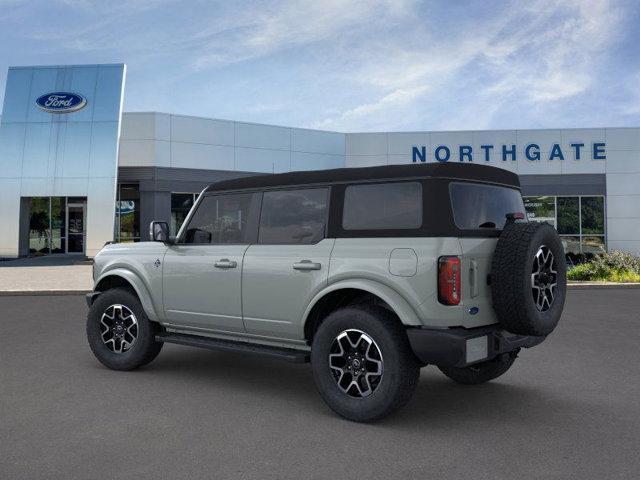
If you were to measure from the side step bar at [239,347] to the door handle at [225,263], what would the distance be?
2.41 feet

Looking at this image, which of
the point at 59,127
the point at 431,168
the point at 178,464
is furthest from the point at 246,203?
the point at 59,127

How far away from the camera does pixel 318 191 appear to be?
5.34 m

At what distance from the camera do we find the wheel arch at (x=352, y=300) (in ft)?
15.0

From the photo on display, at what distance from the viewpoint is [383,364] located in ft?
15.1

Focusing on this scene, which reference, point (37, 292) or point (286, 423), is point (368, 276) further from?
point (37, 292)

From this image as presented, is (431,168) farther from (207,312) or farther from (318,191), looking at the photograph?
(207,312)

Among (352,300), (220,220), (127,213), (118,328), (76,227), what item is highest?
(127,213)

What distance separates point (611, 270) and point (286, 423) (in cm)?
1649

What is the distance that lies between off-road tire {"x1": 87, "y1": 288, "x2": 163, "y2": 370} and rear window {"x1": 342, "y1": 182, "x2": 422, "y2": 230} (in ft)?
8.68

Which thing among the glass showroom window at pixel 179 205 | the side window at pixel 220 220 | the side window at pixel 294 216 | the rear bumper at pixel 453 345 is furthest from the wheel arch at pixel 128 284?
the glass showroom window at pixel 179 205

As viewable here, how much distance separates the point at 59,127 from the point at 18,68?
378 cm

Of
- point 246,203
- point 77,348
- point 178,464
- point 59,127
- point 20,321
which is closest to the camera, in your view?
point 178,464

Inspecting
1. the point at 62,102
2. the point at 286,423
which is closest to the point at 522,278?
the point at 286,423

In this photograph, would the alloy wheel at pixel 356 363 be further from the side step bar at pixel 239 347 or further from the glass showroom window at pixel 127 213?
the glass showroom window at pixel 127 213
